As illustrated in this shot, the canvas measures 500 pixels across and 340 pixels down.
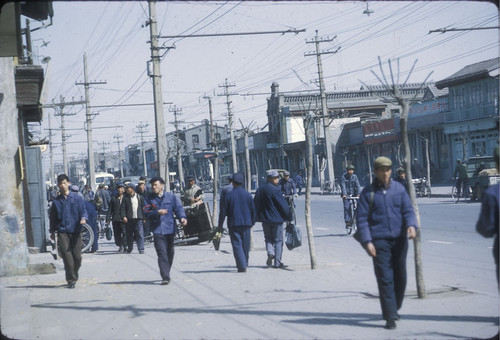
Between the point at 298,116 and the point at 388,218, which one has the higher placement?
the point at 298,116

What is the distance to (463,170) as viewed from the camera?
1056 inches

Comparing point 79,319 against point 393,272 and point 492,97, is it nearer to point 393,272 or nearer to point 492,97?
point 393,272

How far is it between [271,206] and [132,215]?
19.6 ft

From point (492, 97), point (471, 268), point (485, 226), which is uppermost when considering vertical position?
point (492, 97)

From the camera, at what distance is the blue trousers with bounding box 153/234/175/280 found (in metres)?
11.3

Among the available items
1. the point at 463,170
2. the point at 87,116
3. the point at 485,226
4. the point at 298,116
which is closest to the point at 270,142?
the point at 298,116

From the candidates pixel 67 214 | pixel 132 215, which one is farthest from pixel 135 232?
pixel 67 214

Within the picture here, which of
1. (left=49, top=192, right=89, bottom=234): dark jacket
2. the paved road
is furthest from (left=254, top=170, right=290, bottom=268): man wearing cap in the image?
(left=49, top=192, right=89, bottom=234): dark jacket

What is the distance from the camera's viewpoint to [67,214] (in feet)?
37.9

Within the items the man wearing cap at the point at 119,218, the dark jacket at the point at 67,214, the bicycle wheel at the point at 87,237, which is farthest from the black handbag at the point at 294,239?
the bicycle wheel at the point at 87,237

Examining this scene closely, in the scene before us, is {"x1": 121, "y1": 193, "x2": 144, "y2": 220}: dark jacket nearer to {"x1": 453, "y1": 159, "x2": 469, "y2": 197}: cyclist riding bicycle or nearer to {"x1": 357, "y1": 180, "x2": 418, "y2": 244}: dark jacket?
{"x1": 357, "y1": 180, "x2": 418, "y2": 244}: dark jacket

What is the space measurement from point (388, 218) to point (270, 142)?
238ft

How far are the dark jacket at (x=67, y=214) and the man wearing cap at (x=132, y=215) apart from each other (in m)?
Result: 5.88

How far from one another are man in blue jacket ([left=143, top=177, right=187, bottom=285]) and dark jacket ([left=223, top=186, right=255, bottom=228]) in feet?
3.75
